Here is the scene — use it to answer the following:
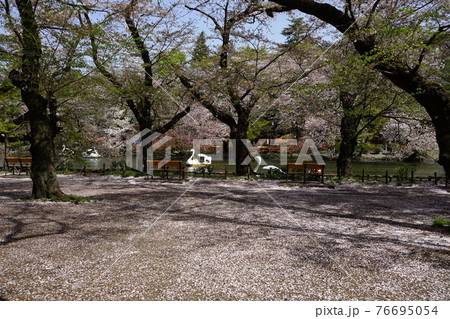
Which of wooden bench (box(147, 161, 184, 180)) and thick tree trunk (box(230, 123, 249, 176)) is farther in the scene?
thick tree trunk (box(230, 123, 249, 176))

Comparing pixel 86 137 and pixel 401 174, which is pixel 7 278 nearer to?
pixel 401 174

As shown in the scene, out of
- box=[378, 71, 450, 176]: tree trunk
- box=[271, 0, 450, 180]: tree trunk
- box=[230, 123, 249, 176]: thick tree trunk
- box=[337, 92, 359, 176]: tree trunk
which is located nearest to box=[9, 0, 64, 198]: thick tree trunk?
box=[271, 0, 450, 180]: tree trunk

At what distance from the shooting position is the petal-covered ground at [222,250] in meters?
3.52

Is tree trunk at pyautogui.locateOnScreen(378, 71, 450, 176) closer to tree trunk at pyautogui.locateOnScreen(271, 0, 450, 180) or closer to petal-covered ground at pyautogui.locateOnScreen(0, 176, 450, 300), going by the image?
tree trunk at pyautogui.locateOnScreen(271, 0, 450, 180)

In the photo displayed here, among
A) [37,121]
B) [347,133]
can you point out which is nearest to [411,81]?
[37,121]

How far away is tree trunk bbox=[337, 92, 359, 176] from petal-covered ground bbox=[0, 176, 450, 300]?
622cm

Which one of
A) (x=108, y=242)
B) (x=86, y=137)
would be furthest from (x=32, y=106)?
(x=86, y=137)

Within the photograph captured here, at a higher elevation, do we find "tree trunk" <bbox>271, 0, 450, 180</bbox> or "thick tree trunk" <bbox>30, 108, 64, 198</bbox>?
"tree trunk" <bbox>271, 0, 450, 180</bbox>

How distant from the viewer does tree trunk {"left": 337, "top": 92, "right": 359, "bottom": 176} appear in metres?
14.7

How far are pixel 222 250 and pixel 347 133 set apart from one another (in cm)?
1226

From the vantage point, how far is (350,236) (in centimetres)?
576

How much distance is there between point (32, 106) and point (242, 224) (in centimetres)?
675

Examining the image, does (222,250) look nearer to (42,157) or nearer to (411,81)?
(411,81)

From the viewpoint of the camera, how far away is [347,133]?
15266mm
